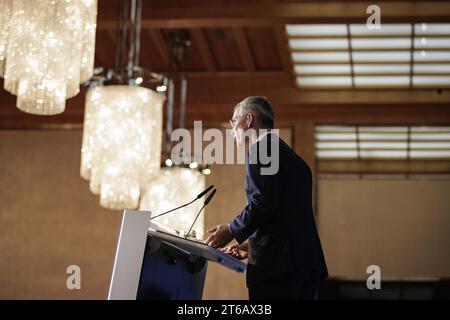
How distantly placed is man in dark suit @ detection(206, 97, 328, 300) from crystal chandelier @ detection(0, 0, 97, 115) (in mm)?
2654

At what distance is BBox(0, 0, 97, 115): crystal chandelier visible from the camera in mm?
5340

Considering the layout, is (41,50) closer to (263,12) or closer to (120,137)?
(120,137)

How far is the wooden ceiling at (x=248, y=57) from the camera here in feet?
28.9

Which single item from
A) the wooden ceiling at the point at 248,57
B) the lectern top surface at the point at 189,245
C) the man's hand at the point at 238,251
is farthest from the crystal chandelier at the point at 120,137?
the lectern top surface at the point at 189,245

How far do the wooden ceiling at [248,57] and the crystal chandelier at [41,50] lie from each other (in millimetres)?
3533

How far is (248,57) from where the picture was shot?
1048cm

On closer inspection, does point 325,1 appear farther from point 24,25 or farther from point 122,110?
point 24,25

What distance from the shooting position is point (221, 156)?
10.9 m

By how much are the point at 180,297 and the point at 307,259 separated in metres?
0.55

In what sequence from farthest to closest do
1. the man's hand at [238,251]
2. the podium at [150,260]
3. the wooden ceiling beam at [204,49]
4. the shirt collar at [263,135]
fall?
the wooden ceiling beam at [204,49] < the man's hand at [238,251] < the shirt collar at [263,135] < the podium at [150,260]

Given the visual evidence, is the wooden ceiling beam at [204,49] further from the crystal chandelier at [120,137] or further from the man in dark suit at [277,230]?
the man in dark suit at [277,230]

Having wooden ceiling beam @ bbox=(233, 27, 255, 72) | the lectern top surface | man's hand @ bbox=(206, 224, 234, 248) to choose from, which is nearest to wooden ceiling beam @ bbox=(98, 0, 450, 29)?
wooden ceiling beam @ bbox=(233, 27, 255, 72)

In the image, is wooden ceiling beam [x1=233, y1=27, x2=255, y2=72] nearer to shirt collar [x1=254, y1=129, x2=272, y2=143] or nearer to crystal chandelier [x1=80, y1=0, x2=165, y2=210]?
crystal chandelier [x1=80, y1=0, x2=165, y2=210]

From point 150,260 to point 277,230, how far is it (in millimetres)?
456
